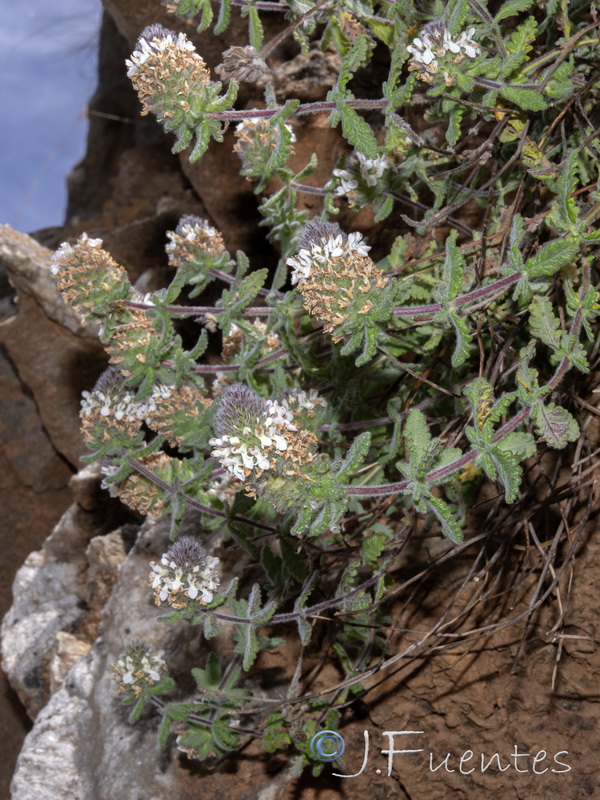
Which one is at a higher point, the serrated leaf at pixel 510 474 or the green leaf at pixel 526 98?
the green leaf at pixel 526 98

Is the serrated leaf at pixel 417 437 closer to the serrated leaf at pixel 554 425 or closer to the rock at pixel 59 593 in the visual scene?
the serrated leaf at pixel 554 425

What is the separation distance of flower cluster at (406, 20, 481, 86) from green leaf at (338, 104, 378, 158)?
203 millimetres

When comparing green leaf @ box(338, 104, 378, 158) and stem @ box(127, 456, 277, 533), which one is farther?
stem @ box(127, 456, 277, 533)

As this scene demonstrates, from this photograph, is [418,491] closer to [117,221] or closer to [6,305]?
[117,221]

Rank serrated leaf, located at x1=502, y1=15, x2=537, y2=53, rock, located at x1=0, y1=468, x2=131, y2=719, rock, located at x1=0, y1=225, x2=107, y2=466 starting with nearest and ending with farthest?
serrated leaf, located at x1=502, y1=15, x2=537, y2=53, rock, located at x1=0, y1=468, x2=131, y2=719, rock, located at x1=0, y1=225, x2=107, y2=466

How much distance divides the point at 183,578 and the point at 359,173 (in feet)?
4.48

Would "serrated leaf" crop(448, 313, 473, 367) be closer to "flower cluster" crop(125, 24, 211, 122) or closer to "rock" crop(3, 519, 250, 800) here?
"flower cluster" crop(125, 24, 211, 122)

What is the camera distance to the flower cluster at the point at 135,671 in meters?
2.55

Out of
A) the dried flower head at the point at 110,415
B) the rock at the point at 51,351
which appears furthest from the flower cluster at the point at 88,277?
the rock at the point at 51,351

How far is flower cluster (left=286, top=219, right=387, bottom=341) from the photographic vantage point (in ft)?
6.25

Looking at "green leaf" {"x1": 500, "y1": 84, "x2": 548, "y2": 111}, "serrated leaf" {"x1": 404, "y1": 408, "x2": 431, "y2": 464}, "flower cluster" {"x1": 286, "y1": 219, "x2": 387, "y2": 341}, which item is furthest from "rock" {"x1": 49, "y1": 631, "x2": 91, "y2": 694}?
"green leaf" {"x1": 500, "y1": 84, "x2": 548, "y2": 111}

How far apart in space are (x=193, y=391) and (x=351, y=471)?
886mm

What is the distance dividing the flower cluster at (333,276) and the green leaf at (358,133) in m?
0.32

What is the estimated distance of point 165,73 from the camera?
80.8 inches
